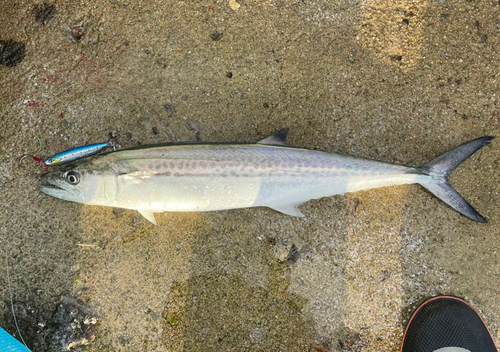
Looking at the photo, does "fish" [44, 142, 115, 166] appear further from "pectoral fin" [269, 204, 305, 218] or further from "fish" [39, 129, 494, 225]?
"pectoral fin" [269, 204, 305, 218]

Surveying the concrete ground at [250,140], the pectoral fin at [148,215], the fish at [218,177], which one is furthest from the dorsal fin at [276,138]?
the pectoral fin at [148,215]

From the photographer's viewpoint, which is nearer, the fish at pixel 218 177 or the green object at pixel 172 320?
the fish at pixel 218 177

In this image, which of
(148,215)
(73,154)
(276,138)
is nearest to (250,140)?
(276,138)

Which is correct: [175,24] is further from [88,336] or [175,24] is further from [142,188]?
[88,336]

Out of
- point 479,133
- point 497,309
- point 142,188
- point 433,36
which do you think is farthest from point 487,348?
point 142,188

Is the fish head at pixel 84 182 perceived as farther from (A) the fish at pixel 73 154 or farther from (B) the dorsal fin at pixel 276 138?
(B) the dorsal fin at pixel 276 138

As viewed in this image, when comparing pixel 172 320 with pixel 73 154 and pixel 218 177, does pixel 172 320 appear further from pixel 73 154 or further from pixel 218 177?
pixel 73 154
